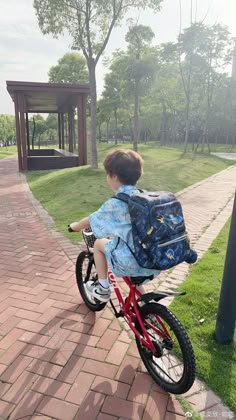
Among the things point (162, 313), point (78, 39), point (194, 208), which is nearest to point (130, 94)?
point (78, 39)

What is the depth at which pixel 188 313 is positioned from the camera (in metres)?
2.87

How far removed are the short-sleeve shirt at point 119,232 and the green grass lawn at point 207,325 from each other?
0.83 metres

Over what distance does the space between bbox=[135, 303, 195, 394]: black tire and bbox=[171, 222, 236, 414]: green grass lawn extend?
0.70ft

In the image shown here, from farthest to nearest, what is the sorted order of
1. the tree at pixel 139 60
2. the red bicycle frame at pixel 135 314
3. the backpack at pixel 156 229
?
1. the tree at pixel 139 60
2. the red bicycle frame at pixel 135 314
3. the backpack at pixel 156 229

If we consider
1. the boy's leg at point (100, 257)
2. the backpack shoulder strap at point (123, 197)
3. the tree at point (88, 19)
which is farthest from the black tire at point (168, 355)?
the tree at point (88, 19)

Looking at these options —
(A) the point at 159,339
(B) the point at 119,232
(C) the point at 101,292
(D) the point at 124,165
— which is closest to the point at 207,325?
(A) the point at 159,339

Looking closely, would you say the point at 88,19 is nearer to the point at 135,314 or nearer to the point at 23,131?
the point at 23,131

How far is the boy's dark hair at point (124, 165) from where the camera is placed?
6.74 feet

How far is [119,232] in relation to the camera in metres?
2.02

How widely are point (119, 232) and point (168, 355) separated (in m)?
1.00

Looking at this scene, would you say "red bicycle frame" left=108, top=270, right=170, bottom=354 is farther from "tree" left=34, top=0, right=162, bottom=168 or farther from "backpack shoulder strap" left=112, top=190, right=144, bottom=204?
"tree" left=34, top=0, right=162, bottom=168

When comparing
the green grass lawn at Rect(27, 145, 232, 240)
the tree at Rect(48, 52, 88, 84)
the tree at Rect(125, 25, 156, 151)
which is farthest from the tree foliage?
the green grass lawn at Rect(27, 145, 232, 240)

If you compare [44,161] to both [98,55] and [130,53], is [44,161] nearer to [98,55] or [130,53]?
[98,55]

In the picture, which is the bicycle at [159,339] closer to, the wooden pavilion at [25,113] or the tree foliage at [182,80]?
the wooden pavilion at [25,113]
